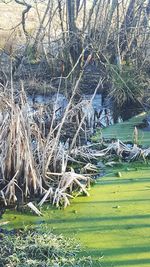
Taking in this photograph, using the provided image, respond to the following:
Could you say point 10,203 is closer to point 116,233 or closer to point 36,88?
point 116,233

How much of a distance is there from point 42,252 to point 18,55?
4.98 metres

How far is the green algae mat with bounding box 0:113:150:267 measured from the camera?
2.77 meters

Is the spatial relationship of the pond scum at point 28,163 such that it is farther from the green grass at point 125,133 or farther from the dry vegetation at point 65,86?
the green grass at point 125,133

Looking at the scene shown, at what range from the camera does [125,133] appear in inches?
193

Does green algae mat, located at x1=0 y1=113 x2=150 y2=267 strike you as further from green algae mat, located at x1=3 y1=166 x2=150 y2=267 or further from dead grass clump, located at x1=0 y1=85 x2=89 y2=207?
dead grass clump, located at x1=0 y1=85 x2=89 y2=207

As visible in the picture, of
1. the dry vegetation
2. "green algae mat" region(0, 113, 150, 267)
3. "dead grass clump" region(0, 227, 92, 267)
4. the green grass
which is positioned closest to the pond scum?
the dry vegetation

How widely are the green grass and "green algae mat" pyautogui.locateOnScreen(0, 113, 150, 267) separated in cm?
83

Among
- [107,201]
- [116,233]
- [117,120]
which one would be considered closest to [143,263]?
[116,233]

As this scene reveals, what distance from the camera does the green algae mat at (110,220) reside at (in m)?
2.77

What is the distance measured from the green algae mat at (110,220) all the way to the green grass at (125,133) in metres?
0.83

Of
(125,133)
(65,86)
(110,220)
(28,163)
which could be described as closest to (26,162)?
(28,163)

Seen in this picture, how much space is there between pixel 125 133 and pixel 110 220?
184cm

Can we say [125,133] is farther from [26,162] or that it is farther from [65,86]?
[26,162]

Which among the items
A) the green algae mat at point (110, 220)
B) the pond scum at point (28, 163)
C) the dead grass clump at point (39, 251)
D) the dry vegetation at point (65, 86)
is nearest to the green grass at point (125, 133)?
the dry vegetation at point (65, 86)
